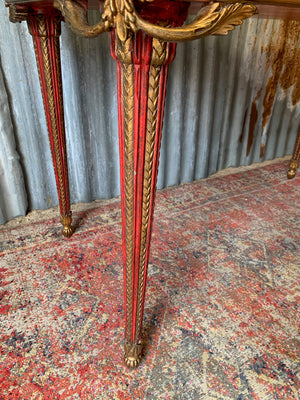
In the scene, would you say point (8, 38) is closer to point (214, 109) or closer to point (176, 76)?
point (176, 76)

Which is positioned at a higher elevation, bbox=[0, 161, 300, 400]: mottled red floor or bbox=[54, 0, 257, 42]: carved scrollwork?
bbox=[54, 0, 257, 42]: carved scrollwork

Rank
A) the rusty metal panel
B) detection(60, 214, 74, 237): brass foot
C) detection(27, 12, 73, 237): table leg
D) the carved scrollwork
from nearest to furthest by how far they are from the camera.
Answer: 1. the carved scrollwork
2. detection(27, 12, 73, 237): table leg
3. detection(60, 214, 74, 237): brass foot
4. the rusty metal panel

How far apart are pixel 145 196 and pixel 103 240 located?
83 centimetres

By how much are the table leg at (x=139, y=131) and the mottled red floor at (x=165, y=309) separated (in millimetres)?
289

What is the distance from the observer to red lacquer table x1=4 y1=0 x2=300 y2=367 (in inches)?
20.6

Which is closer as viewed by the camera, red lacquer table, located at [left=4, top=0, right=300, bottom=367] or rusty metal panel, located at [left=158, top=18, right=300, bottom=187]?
red lacquer table, located at [left=4, top=0, right=300, bottom=367]

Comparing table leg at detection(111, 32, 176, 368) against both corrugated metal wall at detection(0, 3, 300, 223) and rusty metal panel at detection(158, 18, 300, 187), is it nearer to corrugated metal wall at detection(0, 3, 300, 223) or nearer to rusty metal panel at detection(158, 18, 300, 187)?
corrugated metal wall at detection(0, 3, 300, 223)

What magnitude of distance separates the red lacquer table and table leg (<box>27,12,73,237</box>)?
209 mm

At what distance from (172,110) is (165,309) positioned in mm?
1265

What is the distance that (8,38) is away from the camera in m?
1.36

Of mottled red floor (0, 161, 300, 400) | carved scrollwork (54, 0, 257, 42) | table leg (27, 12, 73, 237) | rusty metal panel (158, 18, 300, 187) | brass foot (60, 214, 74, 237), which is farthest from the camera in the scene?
rusty metal panel (158, 18, 300, 187)

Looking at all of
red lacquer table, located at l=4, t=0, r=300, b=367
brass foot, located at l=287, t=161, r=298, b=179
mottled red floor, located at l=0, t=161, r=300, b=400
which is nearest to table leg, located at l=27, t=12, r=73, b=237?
red lacquer table, located at l=4, t=0, r=300, b=367

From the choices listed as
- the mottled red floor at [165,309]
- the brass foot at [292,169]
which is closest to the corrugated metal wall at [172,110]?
the mottled red floor at [165,309]

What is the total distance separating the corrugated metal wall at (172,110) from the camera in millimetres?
1484
